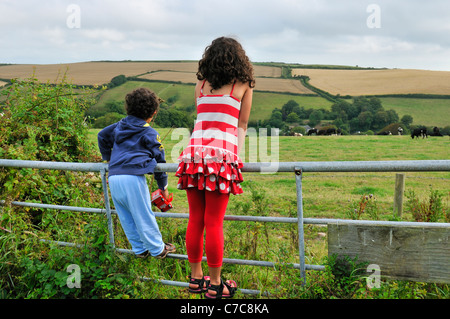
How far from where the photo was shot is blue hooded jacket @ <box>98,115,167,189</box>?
274cm

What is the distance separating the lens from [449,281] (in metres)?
2.23

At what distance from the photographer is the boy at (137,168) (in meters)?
2.74

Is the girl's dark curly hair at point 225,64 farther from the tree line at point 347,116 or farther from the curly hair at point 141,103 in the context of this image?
the tree line at point 347,116

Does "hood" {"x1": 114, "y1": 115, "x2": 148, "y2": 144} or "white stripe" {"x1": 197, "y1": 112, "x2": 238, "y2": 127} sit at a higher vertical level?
"white stripe" {"x1": 197, "y1": 112, "x2": 238, "y2": 127}

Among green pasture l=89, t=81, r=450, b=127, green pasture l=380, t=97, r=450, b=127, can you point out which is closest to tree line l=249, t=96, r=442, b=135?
green pasture l=89, t=81, r=450, b=127

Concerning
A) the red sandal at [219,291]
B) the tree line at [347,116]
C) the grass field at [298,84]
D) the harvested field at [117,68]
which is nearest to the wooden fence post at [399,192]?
the red sandal at [219,291]

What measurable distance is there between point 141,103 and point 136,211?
77cm

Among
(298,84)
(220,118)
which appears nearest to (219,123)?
(220,118)

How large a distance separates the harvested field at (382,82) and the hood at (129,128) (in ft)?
191

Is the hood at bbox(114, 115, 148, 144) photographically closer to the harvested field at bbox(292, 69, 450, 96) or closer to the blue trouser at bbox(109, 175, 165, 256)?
the blue trouser at bbox(109, 175, 165, 256)

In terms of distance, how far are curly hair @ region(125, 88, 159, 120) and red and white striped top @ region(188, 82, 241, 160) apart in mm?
570

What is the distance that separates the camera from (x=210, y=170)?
2381mm

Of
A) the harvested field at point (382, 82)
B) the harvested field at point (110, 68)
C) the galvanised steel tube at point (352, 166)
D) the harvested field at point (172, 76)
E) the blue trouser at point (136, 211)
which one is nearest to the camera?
the galvanised steel tube at point (352, 166)

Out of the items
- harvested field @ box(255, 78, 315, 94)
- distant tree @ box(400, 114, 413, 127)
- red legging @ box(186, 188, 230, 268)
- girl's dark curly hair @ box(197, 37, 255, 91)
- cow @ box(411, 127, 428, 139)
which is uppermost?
harvested field @ box(255, 78, 315, 94)
